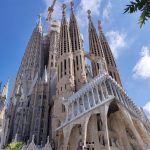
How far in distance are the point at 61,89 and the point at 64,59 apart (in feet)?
20.7

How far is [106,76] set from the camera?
24.8 metres

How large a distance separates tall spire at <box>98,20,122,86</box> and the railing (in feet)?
39.0

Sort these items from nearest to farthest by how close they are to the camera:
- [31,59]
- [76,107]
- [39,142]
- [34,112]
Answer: [76,107] → [39,142] → [34,112] → [31,59]

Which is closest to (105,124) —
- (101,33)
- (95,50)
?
(95,50)

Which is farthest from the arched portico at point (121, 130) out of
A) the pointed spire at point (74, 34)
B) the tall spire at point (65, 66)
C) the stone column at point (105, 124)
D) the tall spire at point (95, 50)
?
the pointed spire at point (74, 34)

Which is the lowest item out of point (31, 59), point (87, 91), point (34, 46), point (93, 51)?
point (87, 91)

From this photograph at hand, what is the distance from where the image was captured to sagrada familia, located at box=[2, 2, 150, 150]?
21.5 metres

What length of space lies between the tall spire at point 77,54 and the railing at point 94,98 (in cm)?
537

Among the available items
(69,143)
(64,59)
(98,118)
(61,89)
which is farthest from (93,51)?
(69,143)

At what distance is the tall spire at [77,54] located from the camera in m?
30.8

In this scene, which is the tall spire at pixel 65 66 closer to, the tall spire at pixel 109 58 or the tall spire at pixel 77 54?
the tall spire at pixel 77 54

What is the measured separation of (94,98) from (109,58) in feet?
64.0

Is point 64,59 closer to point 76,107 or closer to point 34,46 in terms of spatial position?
point 76,107

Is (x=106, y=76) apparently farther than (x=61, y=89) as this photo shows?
No
